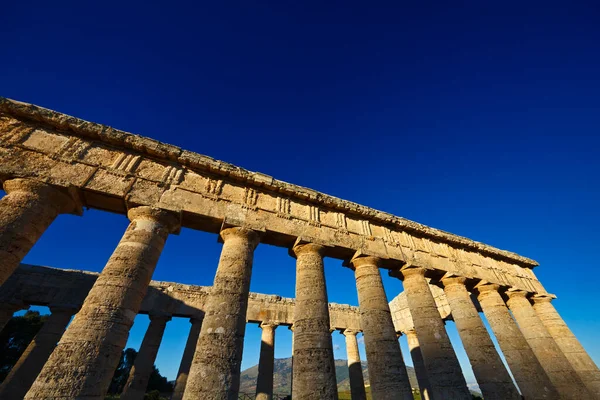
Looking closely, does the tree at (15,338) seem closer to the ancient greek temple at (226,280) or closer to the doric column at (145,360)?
the ancient greek temple at (226,280)

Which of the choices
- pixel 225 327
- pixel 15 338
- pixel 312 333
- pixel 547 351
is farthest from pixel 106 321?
pixel 15 338

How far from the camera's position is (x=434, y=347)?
9.16 m

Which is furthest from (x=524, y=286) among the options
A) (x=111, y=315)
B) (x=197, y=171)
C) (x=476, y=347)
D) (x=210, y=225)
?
(x=111, y=315)

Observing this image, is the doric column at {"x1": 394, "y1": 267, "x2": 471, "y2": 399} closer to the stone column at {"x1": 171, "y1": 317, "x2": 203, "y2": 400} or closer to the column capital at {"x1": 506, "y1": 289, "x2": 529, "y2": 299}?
the column capital at {"x1": 506, "y1": 289, "x2": 529, "y2": 299}

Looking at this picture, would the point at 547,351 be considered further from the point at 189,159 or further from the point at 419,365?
the point at 189,159

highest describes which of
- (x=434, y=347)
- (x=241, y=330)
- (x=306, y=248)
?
(x=306, y=248)

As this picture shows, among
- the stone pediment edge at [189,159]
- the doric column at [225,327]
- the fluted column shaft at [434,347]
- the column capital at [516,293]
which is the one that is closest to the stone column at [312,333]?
the doric column at [225,327]

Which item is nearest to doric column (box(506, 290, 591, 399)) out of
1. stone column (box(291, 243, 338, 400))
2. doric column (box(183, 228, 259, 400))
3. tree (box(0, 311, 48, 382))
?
stone column (box(291, 243, 338, 400))

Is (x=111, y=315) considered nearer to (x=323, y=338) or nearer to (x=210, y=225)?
(x=210, y=225)

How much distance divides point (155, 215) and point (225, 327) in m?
3.96

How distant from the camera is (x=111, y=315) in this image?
5934 millimetres

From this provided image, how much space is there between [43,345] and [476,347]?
19033mm

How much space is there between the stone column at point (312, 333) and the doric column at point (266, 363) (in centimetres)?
849

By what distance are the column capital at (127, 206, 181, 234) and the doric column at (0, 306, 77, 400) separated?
9.99 metres
